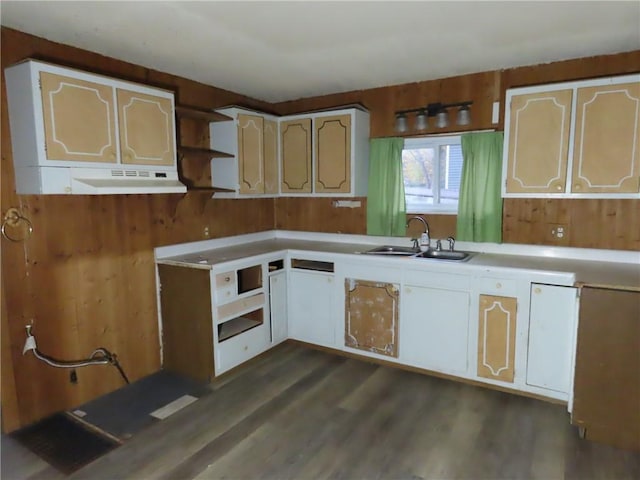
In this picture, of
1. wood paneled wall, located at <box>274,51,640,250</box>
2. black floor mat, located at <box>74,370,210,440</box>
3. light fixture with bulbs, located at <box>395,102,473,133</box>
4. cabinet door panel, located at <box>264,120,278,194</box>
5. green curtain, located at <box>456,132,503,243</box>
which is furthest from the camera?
cabinet door panel, located at <box>264,120,278,194</box>

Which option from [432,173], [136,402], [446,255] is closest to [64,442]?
[136,402]

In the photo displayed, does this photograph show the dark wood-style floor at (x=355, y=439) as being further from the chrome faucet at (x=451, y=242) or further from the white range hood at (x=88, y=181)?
the white range hood at (x=88, y=181)

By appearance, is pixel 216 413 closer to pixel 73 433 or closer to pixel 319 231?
pixel 73 433

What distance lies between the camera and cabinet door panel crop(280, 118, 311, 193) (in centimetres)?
377

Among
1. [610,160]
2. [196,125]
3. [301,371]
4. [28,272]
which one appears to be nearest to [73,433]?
[28,272]

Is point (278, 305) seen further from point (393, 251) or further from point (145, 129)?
point (145, 129)

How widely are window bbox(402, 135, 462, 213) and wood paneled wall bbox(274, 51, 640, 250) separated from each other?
0.34 ft

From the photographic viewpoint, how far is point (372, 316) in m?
3.26

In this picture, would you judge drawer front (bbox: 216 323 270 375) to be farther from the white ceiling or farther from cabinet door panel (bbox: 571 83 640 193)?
cabinet door panel (bbox: 571 83 640 193)

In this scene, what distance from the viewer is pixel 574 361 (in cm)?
238

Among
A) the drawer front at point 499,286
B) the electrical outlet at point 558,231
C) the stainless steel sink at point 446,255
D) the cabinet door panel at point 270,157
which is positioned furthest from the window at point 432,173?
the cabinet door panel at point 270,157

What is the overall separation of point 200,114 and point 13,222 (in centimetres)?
148

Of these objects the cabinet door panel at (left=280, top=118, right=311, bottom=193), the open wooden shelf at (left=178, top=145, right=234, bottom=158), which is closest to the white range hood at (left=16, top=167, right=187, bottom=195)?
the open wooden shelf at (left=178, top=145, right=234, bottom=158)

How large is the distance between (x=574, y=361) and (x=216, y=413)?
221cm
